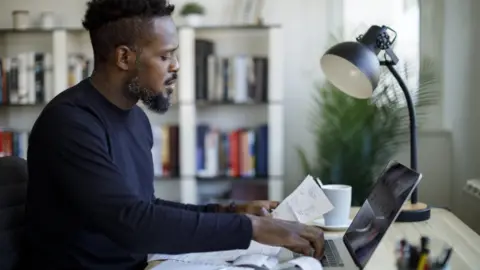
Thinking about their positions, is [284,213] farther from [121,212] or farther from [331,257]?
[121,212]

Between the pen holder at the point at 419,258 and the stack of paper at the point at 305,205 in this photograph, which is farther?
the stack of paper at the point at 305,205

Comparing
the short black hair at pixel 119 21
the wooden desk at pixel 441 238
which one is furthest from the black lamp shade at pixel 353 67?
the short black hair at pixel 119 21

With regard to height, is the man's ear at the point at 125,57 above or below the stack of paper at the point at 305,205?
above

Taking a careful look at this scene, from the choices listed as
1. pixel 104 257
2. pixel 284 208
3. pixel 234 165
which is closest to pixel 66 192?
pixel 104 257

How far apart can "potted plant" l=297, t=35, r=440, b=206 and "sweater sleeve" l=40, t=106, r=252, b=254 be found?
175 centimetres

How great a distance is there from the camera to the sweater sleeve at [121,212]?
47.6 inches

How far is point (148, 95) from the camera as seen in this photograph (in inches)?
58.6

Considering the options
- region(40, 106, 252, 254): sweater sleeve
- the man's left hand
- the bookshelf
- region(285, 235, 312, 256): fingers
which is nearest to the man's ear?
region(40, 106, 252, 254): sweater sleeve

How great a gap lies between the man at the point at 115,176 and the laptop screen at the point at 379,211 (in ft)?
0.37

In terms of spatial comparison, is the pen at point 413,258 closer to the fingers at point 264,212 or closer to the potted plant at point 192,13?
the fingers at point 264,212

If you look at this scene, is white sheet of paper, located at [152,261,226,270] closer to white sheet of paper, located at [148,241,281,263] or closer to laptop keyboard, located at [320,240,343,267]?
white sheet of paper, located at [148,241,281,263]

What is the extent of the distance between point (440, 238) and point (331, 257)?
32 cm

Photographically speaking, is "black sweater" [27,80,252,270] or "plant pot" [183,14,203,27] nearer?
"black sweater" [27,80,252,270]

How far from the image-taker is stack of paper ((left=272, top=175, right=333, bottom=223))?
59.7 inches
